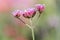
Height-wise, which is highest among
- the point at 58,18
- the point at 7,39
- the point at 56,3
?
the point at 56,3

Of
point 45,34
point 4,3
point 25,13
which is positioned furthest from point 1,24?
point 25,13

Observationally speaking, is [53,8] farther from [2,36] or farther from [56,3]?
[2,36]

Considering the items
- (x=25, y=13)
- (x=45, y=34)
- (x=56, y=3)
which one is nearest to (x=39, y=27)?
(x=45, y=34)

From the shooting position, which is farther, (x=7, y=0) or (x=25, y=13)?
(x=7, y=0)

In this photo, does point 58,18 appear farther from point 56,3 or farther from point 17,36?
point 17,36

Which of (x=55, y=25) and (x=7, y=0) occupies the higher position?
(x=7, y=0)

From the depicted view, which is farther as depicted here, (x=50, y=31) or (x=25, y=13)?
(x=50, y=31)
